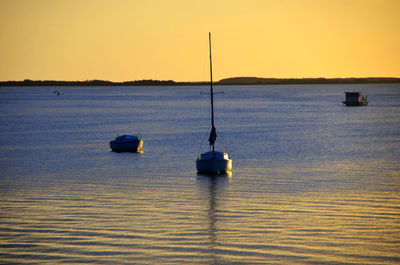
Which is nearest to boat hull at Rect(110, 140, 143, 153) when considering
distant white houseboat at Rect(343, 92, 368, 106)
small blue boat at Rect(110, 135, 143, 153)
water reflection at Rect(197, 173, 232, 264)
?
small blue boat at Rect(110, 135, 143, 153)

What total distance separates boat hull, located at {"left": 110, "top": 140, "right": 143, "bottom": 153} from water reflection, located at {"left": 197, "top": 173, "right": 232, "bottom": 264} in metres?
22.0

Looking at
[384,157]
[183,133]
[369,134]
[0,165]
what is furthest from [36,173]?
[369,134]

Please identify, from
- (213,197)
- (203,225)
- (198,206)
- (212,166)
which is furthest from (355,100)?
(203,225)

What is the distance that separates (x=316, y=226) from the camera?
32.2 meters

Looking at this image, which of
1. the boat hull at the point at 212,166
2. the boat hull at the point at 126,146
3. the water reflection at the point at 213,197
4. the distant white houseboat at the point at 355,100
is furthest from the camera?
the distant white houseboat at the point at 355,100

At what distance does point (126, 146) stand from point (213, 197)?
32279 millimetres

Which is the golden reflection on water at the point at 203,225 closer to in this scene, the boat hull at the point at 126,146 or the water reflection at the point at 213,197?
the water reflection at the point at 213,197

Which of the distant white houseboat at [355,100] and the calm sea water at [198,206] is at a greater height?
the distant white houseboat at [355,100]

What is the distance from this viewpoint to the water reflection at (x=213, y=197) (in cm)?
2895

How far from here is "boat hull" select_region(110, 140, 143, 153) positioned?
241 ft

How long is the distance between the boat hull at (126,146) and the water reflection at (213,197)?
72.2 ft

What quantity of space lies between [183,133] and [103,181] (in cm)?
5309

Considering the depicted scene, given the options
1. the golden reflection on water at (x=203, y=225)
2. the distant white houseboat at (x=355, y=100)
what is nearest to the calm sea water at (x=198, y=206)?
the golden reflection on water at (x=203, y=225)

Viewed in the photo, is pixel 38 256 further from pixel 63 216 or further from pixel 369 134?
pixel 369 134
